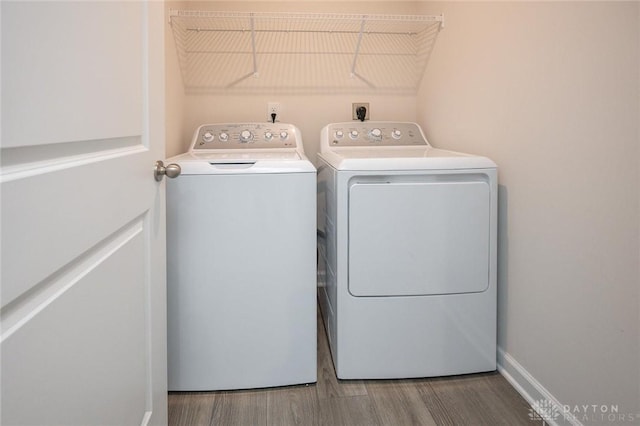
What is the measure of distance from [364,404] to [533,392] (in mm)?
600

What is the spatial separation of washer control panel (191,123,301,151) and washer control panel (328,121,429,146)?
231 mm

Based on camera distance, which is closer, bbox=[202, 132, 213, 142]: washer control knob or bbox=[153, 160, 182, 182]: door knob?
bbox=[153, 160, 182, 182]: door knob

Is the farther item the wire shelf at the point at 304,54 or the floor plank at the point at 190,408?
the wire shelf at the point at 304,54

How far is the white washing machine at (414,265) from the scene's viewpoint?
168cm

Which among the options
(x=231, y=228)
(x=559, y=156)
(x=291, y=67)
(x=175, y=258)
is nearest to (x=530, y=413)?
(x=559, y=156)

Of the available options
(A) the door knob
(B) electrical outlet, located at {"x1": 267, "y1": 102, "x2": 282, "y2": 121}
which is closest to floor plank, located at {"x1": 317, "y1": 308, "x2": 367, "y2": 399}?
(A) the door knob

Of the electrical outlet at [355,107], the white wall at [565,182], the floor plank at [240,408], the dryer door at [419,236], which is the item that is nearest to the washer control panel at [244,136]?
the electrical outlet at [355,107]

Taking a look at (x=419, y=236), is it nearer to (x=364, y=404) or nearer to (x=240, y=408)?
(x=364, y=404)

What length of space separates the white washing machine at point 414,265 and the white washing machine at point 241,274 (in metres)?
0.15

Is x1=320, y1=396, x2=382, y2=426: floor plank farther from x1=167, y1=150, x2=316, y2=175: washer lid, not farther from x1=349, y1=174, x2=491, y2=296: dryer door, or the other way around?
x1=167, y1=150, x2=316, y2=175: washer lid

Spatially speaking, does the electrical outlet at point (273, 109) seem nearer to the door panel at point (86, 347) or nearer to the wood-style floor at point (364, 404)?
the wood-style floor at point (364, 404)

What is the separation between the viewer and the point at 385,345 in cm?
173

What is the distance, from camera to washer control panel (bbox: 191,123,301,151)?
2277mm

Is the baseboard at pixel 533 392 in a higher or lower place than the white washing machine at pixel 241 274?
lower
